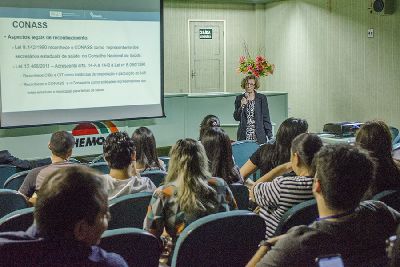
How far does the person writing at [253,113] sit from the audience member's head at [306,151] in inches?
147

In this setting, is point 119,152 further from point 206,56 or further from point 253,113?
→ point 206,56

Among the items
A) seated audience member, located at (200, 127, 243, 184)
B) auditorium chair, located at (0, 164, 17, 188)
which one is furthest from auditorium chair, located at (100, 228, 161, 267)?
auditorium chair, located at (0, 164, 17, 188)

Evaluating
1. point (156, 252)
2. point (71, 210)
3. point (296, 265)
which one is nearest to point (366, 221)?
point (296, 265)

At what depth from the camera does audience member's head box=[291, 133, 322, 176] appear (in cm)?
282

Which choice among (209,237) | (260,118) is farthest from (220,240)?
(260,118)

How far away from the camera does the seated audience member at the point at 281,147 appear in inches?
144

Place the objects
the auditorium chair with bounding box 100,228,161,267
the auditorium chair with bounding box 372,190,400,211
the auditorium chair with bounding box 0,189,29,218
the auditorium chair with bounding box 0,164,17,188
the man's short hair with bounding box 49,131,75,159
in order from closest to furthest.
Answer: the auditorium chair with bounding box 100,228,161,267 < the auditorium chair with bounding box 372,190,400,211 < the auditorium chair with bounding box 0,189,29,218 < the man's short hair with bounding box 49,131,75,159 < the auditorium chair with bounding box 0,164,17,188

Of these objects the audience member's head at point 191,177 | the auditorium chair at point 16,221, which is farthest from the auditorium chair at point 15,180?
the audience member's head at point 191,177

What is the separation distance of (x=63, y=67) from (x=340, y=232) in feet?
17.3

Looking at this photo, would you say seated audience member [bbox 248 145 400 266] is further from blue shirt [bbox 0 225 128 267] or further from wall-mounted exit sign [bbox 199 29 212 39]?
wall-mounted exit sign [bbox 199 29 212 39]

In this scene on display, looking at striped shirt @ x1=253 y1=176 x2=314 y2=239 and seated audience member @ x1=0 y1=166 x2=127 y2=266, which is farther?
striped shirt @ x1=253 y1=176 x2=314 y2=239

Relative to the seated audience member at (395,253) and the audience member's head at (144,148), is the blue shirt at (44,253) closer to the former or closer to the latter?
the seated audience member at (395,253)

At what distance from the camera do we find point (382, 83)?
28.7 ft

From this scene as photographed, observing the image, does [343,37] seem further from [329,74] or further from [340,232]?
[340,232]
